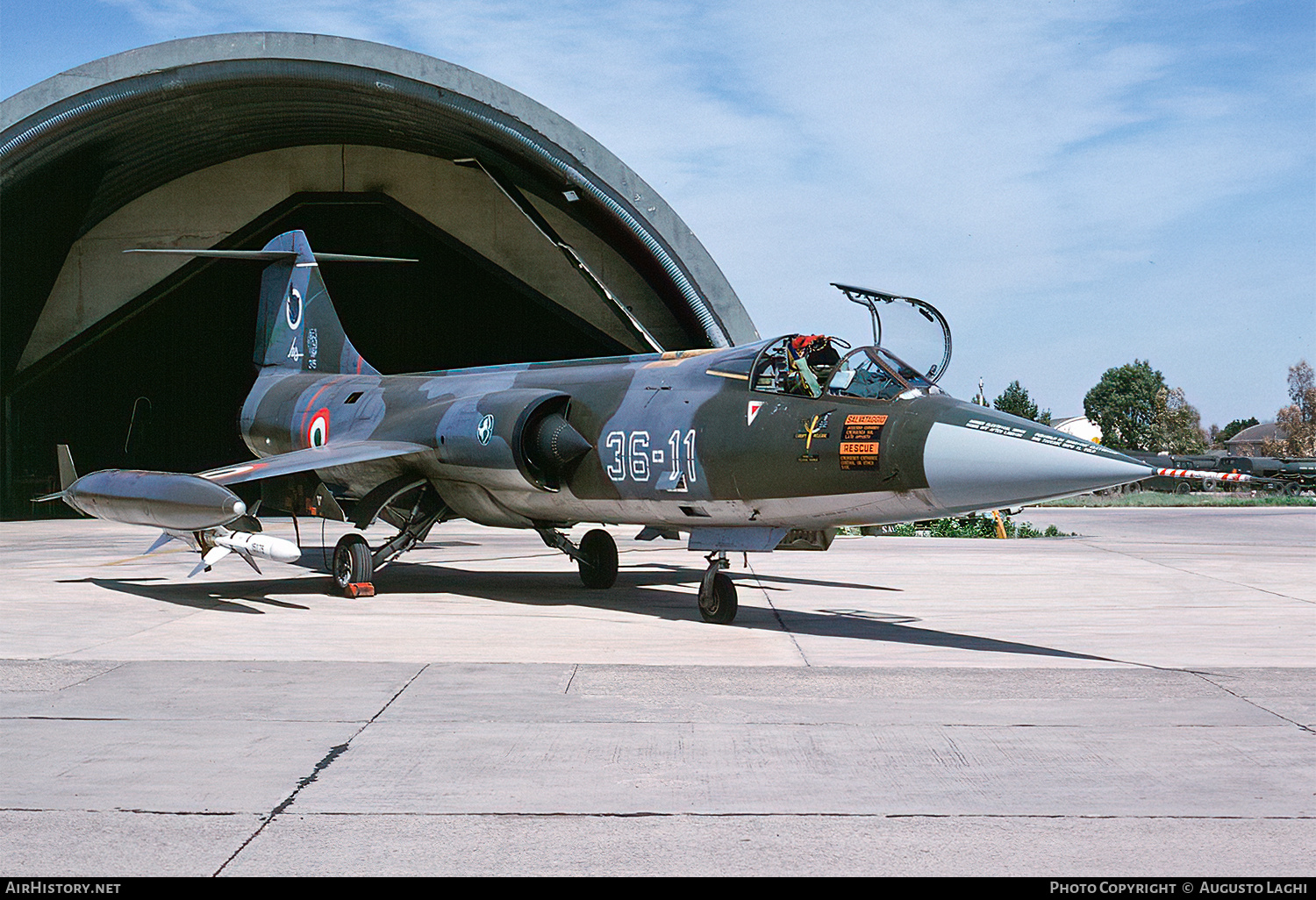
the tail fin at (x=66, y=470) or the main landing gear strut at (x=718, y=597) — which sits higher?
the tail fin at (x=66, y=470)

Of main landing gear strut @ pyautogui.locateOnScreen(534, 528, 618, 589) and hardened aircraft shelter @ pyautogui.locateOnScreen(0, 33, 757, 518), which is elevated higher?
hardened aircraft shelter @ pyautogui.locateOnScreen(0, 33, 757, 518)

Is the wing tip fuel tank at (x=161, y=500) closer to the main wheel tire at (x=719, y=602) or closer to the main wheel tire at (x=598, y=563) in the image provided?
the main wheel tire at (x=598, y=563)

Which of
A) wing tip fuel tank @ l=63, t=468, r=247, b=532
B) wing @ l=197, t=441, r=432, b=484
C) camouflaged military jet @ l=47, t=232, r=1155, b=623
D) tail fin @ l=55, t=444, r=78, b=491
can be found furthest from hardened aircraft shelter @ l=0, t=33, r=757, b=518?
wing tip fuel tank @ l=63, t=468, r=247, b=532

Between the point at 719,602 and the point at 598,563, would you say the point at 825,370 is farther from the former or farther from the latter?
the point at 598,563

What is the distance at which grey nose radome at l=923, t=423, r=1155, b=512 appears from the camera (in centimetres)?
800

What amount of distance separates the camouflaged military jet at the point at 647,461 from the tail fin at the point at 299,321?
5.70ft

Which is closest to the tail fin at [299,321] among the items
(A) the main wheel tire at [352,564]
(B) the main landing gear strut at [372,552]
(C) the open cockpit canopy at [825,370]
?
(B) the main landing gear strut at [372,552]

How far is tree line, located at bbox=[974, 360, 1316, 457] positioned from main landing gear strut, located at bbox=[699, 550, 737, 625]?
72.2 m

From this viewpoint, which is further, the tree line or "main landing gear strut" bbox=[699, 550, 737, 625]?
the tree line

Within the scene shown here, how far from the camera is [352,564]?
1295 centimetres

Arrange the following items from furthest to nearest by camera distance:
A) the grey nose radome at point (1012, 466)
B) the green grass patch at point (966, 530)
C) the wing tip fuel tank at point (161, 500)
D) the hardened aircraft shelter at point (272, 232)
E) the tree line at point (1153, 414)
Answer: the tree line at point (1153, 414), the green grass patch at point (966, 530), the hardened aircraft shelter at point (272, 232), the wing tip fuel tank at point (161, 500), the grey nose radome at point (1012, 466)

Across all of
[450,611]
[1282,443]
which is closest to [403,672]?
[450,611]

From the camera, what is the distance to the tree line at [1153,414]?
89.3 m

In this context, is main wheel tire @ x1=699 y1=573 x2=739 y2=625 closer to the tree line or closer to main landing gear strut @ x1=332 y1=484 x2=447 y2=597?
main landing gear strut @ x1=332 y1=484 x2=447 y2=597
